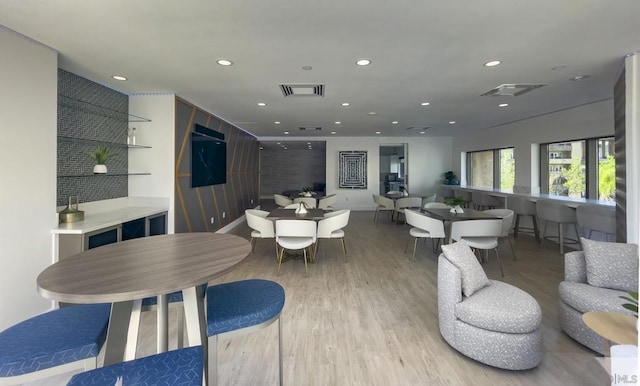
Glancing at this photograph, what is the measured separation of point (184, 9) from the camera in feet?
7.40

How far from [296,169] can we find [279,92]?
11.0 m

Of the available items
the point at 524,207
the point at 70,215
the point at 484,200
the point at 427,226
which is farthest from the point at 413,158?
the point at 70,215

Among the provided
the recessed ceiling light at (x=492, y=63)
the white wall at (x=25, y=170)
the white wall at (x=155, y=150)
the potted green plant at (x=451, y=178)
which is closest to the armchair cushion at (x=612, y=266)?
the recessed ceiling light at (x=492, y=63)

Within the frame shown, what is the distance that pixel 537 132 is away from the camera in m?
6.48

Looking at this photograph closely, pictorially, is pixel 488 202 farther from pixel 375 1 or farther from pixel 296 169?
pixel 296 169

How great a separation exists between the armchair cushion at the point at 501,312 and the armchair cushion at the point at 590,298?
18.2 inches

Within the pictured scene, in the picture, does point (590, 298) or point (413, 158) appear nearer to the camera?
point (590, 298)

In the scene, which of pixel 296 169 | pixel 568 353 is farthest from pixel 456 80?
pixel 296 169

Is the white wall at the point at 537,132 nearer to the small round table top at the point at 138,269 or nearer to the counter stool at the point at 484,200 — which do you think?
the counter stool at the point at 484,200

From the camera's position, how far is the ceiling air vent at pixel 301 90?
167 inches

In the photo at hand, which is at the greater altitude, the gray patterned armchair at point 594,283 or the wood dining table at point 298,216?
the wood dining table at point 298,216

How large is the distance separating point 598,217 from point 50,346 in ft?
20.0

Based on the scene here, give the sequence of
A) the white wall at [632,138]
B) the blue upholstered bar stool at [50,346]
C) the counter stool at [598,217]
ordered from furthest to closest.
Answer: the counter stool at [598,217] → the white wall at [632,138] → the blue upholstered bar stool at [50,346]

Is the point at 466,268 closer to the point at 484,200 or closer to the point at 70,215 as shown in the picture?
the point at 70,215
